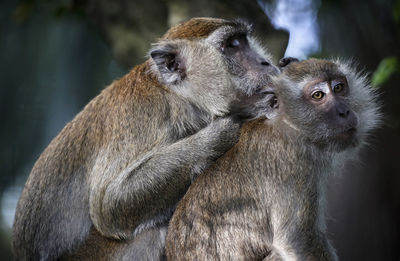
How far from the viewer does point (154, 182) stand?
567 centimetres

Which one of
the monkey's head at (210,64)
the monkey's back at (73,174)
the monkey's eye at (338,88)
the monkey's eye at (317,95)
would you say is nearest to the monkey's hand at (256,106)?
the monkey's head at (210,64)

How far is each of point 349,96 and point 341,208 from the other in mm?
3881

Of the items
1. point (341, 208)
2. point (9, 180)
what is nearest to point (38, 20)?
point (9, 180)

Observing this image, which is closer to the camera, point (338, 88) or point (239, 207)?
point (239, 207)

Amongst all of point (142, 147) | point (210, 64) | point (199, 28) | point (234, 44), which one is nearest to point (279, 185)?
point (142, 147)

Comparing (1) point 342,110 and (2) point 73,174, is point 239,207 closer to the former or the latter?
(1) point 342,110

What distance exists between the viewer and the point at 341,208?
9.13 meters

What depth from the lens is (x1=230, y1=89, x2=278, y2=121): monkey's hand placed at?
573cm

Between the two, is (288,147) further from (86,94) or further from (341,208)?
(86,94)

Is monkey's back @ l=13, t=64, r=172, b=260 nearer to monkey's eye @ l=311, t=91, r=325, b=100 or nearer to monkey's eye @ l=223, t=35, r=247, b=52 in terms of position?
monkey's eye @ l=223, t=35, r=247, b=52

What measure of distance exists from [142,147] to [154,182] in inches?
16.6

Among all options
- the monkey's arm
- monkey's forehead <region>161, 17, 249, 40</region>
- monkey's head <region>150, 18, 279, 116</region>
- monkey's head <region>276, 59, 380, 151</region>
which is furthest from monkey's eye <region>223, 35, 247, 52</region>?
the monkey's arm

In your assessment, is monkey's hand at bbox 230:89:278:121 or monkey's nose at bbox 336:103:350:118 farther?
monkey's hand at bbox 230:89:278:121

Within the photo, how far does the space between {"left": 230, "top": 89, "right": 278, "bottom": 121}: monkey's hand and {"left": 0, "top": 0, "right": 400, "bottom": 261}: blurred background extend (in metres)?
1.88
